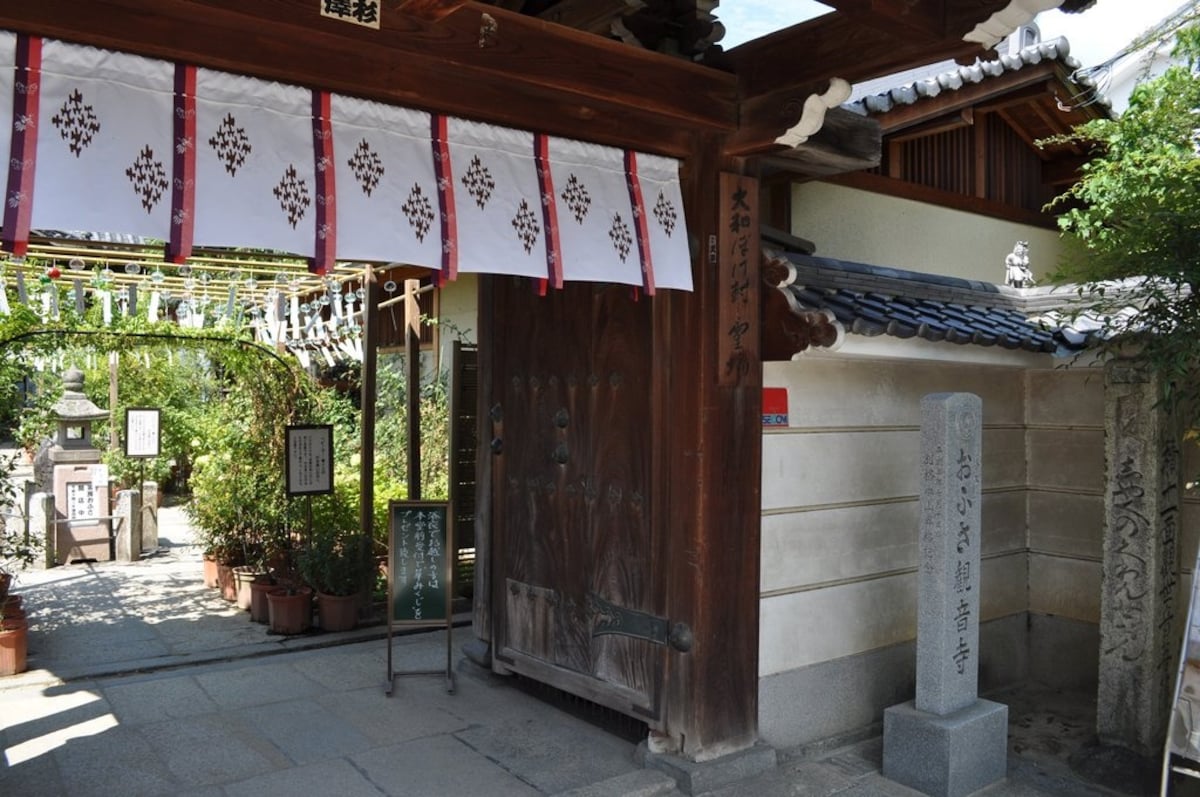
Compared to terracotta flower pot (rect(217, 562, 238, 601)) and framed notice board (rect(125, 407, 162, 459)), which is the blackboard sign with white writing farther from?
framed notice board (rect(125, 407, 162, 459))

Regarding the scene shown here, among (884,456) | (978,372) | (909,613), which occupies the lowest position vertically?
(909,613)

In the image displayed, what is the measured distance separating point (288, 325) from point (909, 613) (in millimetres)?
11117

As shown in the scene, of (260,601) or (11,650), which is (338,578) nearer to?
Answer: (260,601)

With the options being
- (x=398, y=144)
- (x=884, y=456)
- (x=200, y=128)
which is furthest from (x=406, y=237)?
(x=884, y=456)

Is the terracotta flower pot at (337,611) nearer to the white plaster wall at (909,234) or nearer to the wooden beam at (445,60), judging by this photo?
the white plaster wall at (909,234)

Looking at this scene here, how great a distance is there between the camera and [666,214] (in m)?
5.51

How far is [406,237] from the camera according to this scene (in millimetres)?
4371

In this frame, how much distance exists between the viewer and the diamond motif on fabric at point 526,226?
479 cm

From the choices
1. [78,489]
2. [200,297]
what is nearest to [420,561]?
[200,297]

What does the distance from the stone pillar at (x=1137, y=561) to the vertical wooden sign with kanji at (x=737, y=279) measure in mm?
2852

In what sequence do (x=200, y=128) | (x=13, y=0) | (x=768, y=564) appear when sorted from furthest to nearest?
(x=768, y=564)
(x=200, y=128)
(x=13, y=0)

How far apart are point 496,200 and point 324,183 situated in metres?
0.93

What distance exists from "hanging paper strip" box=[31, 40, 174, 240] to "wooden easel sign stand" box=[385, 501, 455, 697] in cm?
376

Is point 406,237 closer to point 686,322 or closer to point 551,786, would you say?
point 686,322
